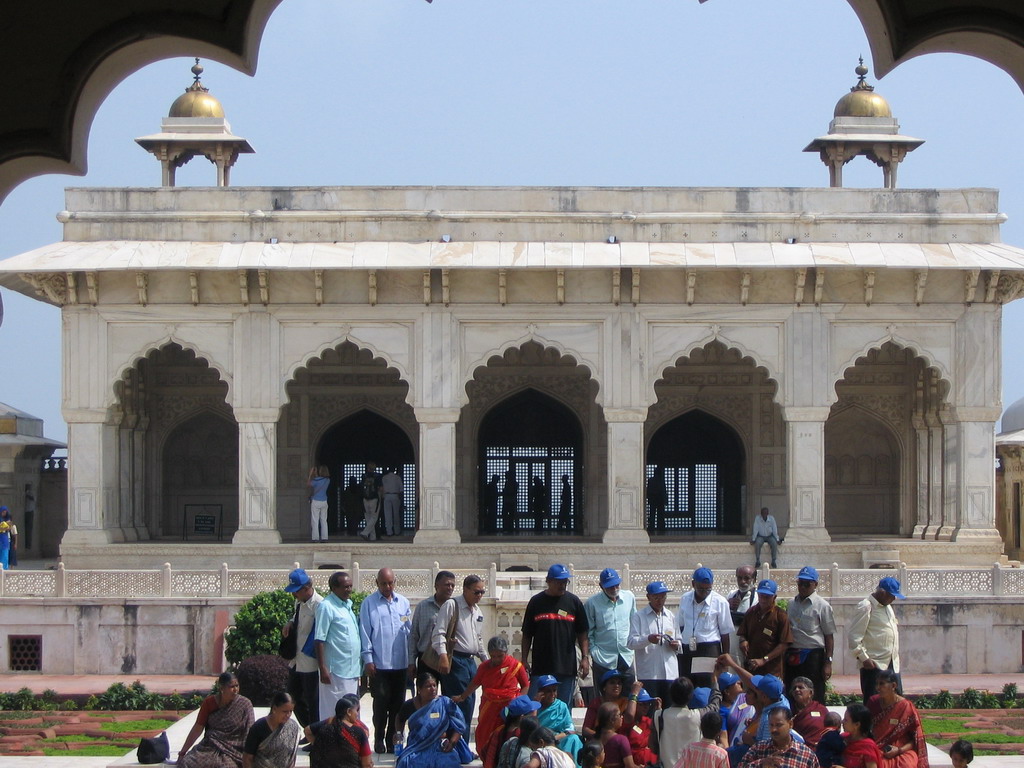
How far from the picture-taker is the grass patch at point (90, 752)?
11.1 m

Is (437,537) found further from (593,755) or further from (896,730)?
(896,730)

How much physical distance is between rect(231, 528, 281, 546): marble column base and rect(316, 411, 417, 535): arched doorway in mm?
3172

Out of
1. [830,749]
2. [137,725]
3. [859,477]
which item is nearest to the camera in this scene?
[830,749]

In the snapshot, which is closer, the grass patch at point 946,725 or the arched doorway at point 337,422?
the grass patch at point 946,725

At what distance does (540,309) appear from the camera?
59.2 ft

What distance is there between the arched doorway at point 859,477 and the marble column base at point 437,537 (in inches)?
224

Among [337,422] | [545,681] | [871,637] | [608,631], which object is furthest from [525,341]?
[545,681]

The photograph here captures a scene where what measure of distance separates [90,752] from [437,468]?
7.18 m

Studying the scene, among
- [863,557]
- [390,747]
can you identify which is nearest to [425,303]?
[863,557]

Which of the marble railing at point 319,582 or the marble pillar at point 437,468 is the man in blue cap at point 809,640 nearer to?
the marble railing at point 319,582

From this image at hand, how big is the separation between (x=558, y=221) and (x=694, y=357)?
11.7 feet

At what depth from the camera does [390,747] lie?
8.52m

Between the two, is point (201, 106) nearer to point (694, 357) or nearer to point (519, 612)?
point (694, 357)

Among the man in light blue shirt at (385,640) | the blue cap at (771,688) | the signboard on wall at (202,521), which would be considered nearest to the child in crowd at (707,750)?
the blue cap at (771,688)
